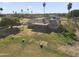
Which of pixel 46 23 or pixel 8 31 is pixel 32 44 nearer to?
pixel 8 31

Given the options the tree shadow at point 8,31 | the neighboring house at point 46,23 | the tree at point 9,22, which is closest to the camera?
the tree shadow at point 8,31

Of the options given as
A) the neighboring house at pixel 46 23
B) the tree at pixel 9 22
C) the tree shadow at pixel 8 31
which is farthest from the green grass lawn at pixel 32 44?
the tree at pixel 9 22

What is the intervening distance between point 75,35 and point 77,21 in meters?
3.16

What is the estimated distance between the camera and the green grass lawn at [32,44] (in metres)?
10.9

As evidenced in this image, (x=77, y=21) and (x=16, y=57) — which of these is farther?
(x=77, y=21)

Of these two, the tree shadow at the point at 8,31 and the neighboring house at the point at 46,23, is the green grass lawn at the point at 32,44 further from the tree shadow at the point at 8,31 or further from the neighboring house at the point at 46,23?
the neighboring house at the point at 46,23

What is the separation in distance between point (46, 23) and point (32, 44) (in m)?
1.88

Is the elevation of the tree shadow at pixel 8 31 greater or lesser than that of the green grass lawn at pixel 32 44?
greater

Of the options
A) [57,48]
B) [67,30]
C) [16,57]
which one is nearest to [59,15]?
[67,30]

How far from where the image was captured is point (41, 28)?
42.5 ft

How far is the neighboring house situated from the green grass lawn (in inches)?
17.0

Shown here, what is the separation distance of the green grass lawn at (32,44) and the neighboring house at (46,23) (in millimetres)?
431

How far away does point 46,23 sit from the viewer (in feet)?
42.4

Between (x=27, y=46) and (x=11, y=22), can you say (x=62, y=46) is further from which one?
(x=11, y=22)
